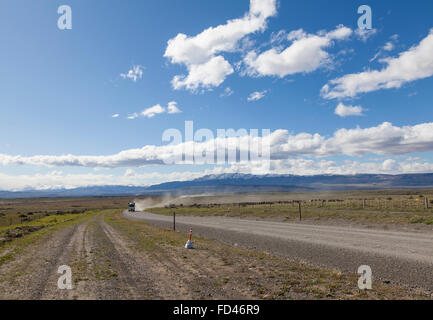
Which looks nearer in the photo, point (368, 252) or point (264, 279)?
point (264, 279)

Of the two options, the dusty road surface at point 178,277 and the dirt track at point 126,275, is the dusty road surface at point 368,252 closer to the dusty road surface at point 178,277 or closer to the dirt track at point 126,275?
the dusty road surface at point 178,277

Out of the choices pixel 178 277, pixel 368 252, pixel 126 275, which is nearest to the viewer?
pixel 178 277

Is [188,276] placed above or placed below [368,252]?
above

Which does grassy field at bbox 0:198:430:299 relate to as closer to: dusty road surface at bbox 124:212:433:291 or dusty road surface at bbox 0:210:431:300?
dusty road surface at bbox 0:210:431:300

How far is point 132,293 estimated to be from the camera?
851 centimetres

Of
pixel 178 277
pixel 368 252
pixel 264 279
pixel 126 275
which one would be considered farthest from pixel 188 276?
→ pixel 368 252

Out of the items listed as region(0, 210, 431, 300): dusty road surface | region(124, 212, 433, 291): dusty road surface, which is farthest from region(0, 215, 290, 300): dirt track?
region(124, 212, 433, 291): dusty road surface

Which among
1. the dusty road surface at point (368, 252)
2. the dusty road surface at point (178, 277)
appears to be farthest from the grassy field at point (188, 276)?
the dusty road surface at point (368, 252)

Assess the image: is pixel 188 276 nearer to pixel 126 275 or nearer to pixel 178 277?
pixel 178 277

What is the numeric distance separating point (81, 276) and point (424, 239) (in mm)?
19430

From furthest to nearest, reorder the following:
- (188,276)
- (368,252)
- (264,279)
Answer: (368,252), (188,276), (264,279)
